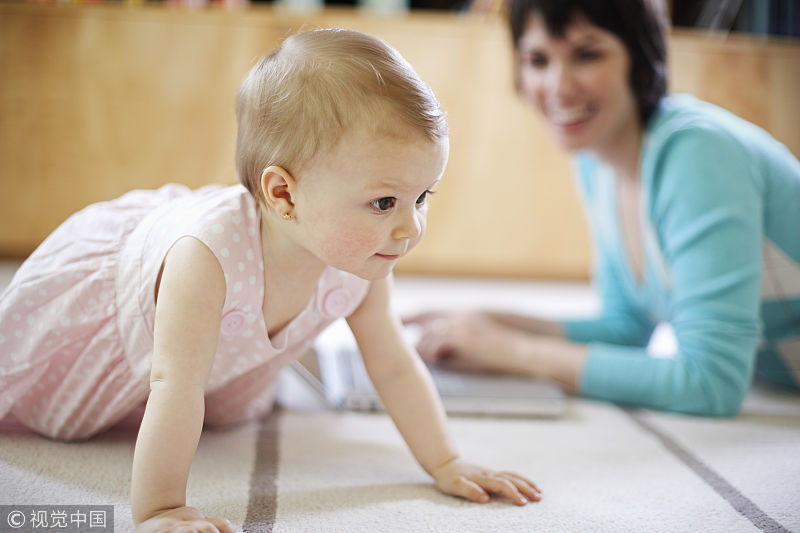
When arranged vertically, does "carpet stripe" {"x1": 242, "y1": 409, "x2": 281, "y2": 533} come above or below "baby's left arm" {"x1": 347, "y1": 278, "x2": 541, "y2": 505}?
below

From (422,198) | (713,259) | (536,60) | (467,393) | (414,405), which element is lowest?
(467,393)

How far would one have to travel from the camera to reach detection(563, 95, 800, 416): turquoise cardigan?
0.97 metres

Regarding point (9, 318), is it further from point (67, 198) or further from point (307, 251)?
point (67, 198)

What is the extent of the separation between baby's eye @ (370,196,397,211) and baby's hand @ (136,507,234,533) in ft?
0.92

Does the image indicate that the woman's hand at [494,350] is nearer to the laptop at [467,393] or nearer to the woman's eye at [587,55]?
the laptop at [467,393]

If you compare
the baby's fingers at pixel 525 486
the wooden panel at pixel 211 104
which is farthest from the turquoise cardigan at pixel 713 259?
the wooden panel at pixel 211 104

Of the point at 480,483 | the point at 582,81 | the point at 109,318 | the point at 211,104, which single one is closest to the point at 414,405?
the point at 480,483

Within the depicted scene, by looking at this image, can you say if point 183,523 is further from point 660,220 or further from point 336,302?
point 660,220

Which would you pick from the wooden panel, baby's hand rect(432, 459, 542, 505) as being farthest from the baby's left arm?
the wooden panel

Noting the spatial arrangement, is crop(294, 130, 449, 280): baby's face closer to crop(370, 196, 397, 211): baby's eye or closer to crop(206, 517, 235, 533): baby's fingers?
crop(370, 196, 397, 211): baby's eye

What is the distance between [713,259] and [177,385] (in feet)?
2.29

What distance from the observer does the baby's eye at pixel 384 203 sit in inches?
25.0

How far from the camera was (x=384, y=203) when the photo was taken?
0.64 meters

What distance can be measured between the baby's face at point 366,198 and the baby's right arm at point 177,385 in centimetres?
10
